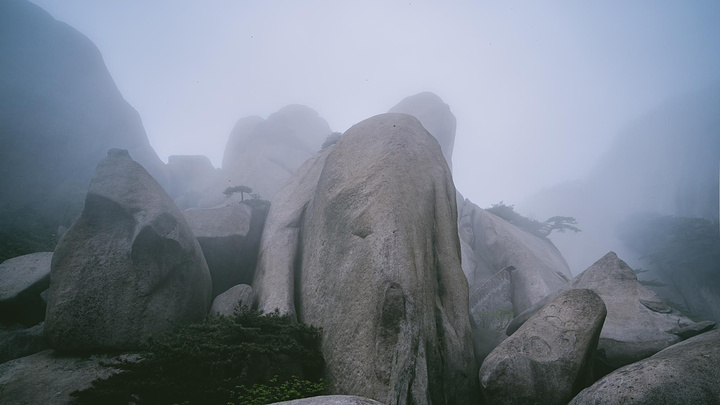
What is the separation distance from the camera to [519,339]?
6.06m

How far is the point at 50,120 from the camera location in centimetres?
3084

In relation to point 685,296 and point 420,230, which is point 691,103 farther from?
point 420,230

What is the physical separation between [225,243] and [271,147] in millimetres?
34241

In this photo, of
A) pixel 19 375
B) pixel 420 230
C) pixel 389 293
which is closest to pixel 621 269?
pixel 420 230

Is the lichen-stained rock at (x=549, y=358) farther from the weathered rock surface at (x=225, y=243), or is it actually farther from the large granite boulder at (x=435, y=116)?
the large granite boulder at (x=435, y=116)

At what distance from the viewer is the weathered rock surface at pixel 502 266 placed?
15.7m

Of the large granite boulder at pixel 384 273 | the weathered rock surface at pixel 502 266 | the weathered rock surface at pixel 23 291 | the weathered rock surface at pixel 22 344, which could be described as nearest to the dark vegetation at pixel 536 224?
the weathered rock surface at pixel 502 266

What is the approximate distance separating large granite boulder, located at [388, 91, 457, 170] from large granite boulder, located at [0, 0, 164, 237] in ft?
127

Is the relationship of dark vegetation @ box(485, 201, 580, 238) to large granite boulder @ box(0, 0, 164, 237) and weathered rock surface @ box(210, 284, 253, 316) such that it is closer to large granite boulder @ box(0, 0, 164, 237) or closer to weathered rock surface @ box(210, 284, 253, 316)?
weathered rock surface @ box(210, 284, 253, 316)

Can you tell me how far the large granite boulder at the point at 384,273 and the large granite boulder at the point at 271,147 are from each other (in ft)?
70.6

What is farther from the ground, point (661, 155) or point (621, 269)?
point (661, 155)

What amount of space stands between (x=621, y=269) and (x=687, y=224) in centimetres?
2227

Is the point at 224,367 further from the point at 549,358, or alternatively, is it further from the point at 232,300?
the point at 549,358

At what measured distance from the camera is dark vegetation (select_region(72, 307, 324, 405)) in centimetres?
397
